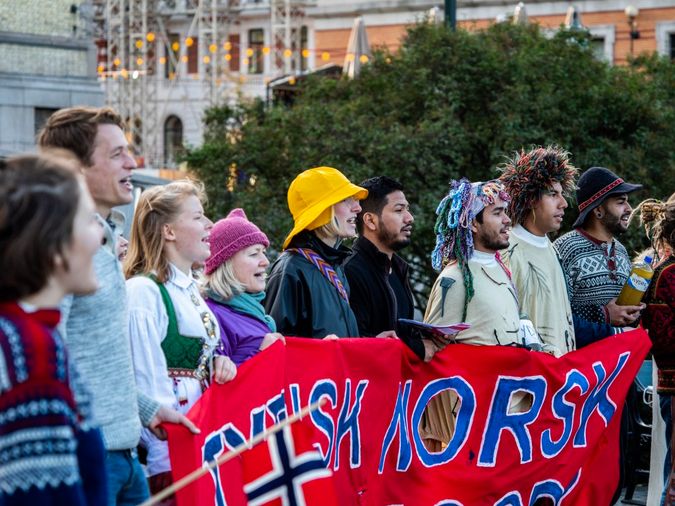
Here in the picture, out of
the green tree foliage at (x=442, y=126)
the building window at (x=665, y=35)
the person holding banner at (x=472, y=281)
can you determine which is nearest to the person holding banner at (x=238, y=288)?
the person holding banner at (x=472, y=281)

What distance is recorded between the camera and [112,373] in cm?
520

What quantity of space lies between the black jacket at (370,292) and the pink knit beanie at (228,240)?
4.48 ft

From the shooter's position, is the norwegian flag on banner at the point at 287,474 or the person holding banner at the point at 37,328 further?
the norwegian flag on banner at the point at 287,474

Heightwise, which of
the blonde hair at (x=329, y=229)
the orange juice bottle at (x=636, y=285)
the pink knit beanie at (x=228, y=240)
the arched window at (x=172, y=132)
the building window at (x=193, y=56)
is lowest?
the arched window at (x=172, y=132)

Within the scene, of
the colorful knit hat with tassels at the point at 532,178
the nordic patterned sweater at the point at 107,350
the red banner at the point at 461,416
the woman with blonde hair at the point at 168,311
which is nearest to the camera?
the nordic patterned sweater at the point at 107,350

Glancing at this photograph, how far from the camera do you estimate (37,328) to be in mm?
3889

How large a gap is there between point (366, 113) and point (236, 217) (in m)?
9.67

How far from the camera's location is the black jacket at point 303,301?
7.84 metres

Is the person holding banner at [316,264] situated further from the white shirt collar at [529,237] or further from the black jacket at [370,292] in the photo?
the white shirt collar at [529,237]

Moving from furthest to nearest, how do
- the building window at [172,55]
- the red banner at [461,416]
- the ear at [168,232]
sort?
1. the building window at [172,55]
2. the red banner at [461,416]
3. the ear at [168,232]

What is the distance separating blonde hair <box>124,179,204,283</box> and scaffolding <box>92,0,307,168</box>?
56176mm

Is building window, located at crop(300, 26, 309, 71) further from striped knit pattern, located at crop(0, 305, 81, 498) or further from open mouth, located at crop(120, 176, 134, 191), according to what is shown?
striped knit pattern, located at crop(0, 305, 81, 498)

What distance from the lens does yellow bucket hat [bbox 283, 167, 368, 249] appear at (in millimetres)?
8094

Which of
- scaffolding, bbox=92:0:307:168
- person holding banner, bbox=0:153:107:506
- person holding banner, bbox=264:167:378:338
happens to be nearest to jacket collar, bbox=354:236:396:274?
person holding banner, bbox=264:167:378:338
